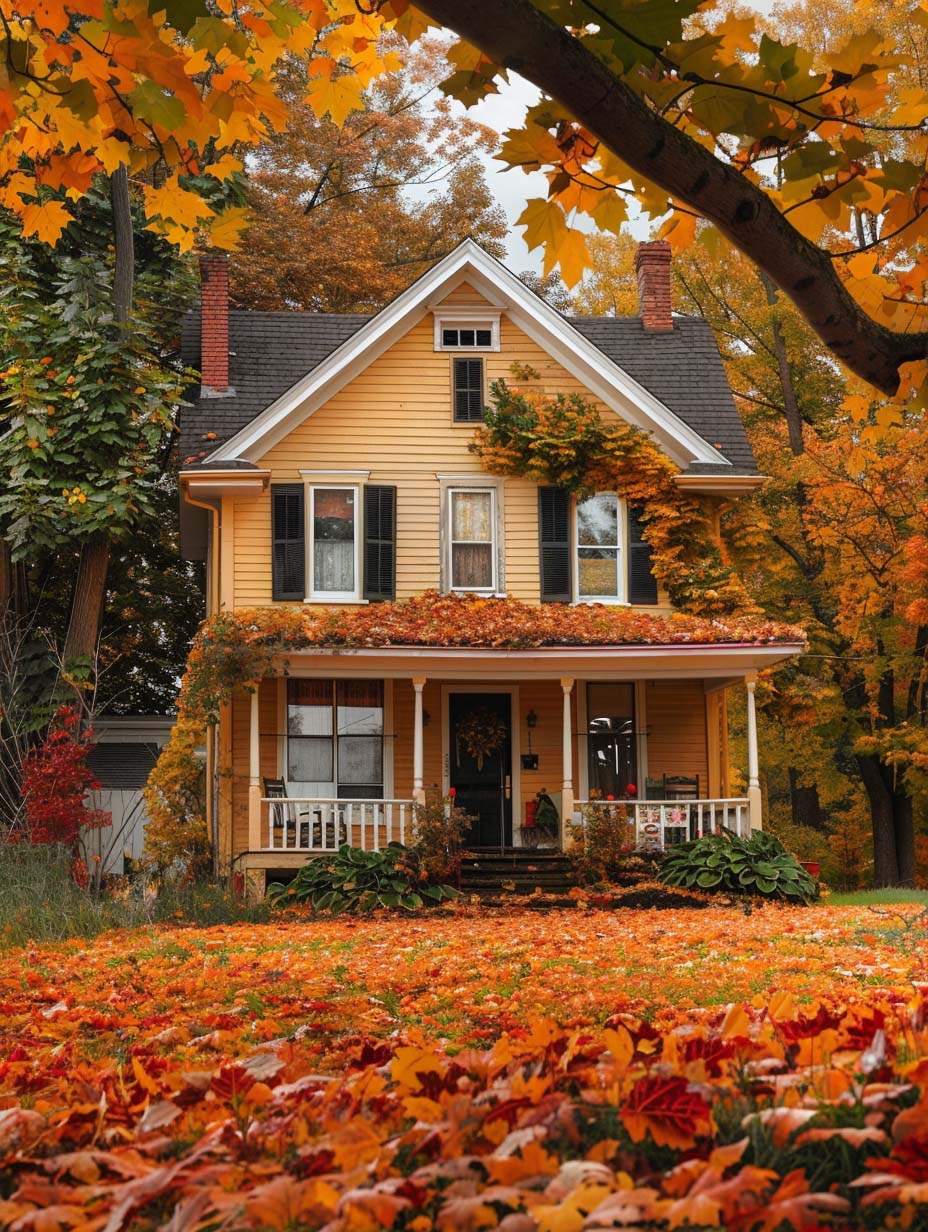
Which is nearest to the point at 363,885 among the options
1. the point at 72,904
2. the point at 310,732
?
the point at 72,904

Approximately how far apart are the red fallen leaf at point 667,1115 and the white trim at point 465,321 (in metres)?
18.8

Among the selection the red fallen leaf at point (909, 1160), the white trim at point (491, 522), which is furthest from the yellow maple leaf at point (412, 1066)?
the white trim at point (491, 522)

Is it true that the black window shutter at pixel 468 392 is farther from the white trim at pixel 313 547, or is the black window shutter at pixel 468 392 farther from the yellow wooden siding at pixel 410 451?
the white trim at pixel 313 547

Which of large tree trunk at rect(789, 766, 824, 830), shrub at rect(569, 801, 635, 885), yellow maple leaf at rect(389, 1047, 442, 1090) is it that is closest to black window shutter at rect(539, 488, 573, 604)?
shrub at rect(569, 801, 635, 885)

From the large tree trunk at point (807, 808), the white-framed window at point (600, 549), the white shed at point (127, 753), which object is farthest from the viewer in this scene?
the large tree trunk at point (807, 808)

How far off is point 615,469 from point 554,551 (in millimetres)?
1498

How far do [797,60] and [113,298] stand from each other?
2008 cm

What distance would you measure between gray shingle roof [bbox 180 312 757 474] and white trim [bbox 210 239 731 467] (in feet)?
2.02

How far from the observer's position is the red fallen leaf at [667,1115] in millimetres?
2994

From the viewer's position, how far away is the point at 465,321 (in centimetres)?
2138

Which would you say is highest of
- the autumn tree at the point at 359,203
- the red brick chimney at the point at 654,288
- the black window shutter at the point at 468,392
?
the autumn tree at the point at 359,203

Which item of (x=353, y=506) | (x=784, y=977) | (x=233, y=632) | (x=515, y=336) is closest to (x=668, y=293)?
(x=515, y=336)

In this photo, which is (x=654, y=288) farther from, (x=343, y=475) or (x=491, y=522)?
(x=343, y=475)

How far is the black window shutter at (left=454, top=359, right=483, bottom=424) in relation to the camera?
21.3m
